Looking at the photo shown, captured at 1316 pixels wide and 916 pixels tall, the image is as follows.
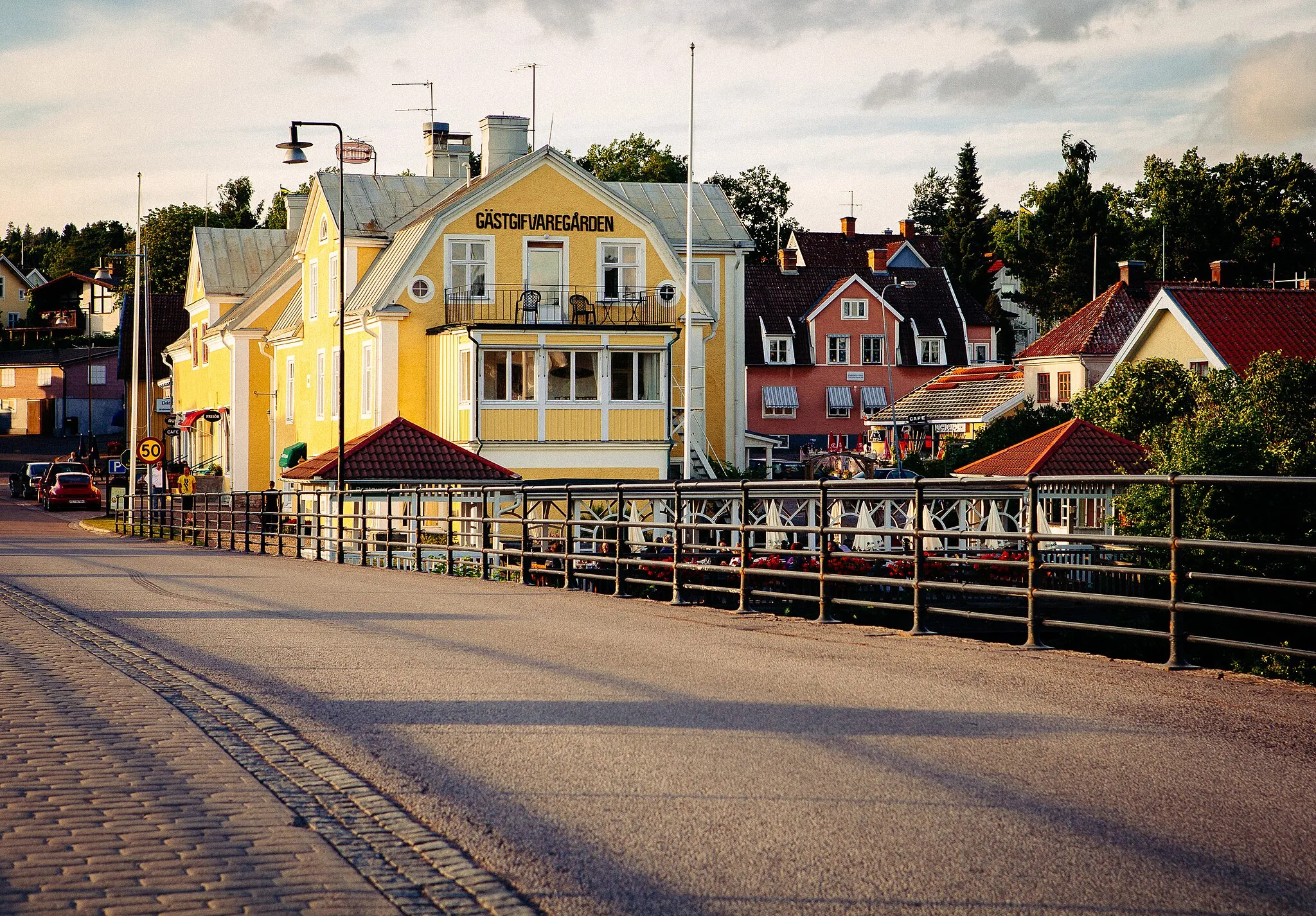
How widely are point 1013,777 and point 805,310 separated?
78.4 metres

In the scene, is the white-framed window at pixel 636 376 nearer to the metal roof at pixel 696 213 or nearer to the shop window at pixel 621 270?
the shop window at pixel 621 270

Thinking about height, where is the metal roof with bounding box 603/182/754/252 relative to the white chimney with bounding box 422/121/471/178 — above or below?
below

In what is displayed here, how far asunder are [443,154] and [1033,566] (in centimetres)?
4620

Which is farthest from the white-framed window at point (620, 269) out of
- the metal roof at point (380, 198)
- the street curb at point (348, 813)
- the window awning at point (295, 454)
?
the street curb at point (348, 813)

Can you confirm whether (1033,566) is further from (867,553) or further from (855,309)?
(855,309)

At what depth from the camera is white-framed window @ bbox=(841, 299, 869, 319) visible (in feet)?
275

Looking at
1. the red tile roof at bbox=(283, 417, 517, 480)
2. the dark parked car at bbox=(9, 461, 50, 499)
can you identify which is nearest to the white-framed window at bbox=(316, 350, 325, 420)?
the red tile roof at bbox=(283, 417, 517, 480)

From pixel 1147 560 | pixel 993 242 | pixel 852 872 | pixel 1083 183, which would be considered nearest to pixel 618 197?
pixel 1147 560

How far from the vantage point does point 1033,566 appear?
→ 11281mm

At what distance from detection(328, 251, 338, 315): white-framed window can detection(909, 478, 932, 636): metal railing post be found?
3672 cm

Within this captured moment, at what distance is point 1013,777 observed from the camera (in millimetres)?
6934

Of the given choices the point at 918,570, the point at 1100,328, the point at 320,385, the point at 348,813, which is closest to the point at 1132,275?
the point at 1100,328

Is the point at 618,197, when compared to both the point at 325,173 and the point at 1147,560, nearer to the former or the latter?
the point at 325,173

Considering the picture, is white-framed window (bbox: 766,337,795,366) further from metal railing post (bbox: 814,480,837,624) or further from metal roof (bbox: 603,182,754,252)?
metal railing post (bbox: 814,480,837,624)
